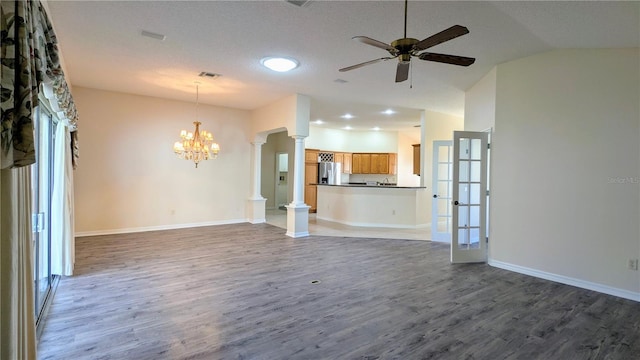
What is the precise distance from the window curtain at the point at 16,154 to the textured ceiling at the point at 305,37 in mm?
1881

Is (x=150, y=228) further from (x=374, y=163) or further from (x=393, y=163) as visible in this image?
(x=393, y=163)

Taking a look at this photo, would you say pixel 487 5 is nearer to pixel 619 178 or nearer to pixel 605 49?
pixel 605 49

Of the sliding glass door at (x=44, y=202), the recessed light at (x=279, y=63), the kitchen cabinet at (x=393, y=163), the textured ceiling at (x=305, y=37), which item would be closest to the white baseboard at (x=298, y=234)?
the textured ceiling at (x=305, y=37)

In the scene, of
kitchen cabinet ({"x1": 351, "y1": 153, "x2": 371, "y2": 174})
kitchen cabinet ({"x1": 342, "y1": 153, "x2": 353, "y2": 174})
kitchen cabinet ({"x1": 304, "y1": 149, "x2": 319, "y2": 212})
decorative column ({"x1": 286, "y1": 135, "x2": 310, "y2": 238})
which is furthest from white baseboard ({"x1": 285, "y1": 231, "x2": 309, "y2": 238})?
kitchen cabinet ({"x1": 351, "y1": 153, "x2": 371, "y2": 174})

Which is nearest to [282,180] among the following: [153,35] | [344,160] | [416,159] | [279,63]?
[344,160]

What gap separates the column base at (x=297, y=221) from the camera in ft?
21.7

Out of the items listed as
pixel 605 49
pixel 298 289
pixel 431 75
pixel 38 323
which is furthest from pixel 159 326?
pixel 605 49

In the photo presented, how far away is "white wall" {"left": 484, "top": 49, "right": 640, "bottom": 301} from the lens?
359cm

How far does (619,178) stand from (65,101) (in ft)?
19.6

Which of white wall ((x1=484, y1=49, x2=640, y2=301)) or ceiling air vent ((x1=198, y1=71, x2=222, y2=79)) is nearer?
white wall ((x1=484, y1=49, x2=640, y2=301))

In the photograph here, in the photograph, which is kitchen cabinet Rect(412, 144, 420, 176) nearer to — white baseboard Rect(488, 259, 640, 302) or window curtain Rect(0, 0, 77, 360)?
white baseboard Rect(488, 259, 640, 302)

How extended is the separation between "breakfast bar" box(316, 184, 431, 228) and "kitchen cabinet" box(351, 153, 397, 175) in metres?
3.51

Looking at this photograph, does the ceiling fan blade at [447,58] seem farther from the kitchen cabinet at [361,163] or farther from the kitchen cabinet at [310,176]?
the kitchen cabinet at [361,163]

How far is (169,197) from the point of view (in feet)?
24.0
